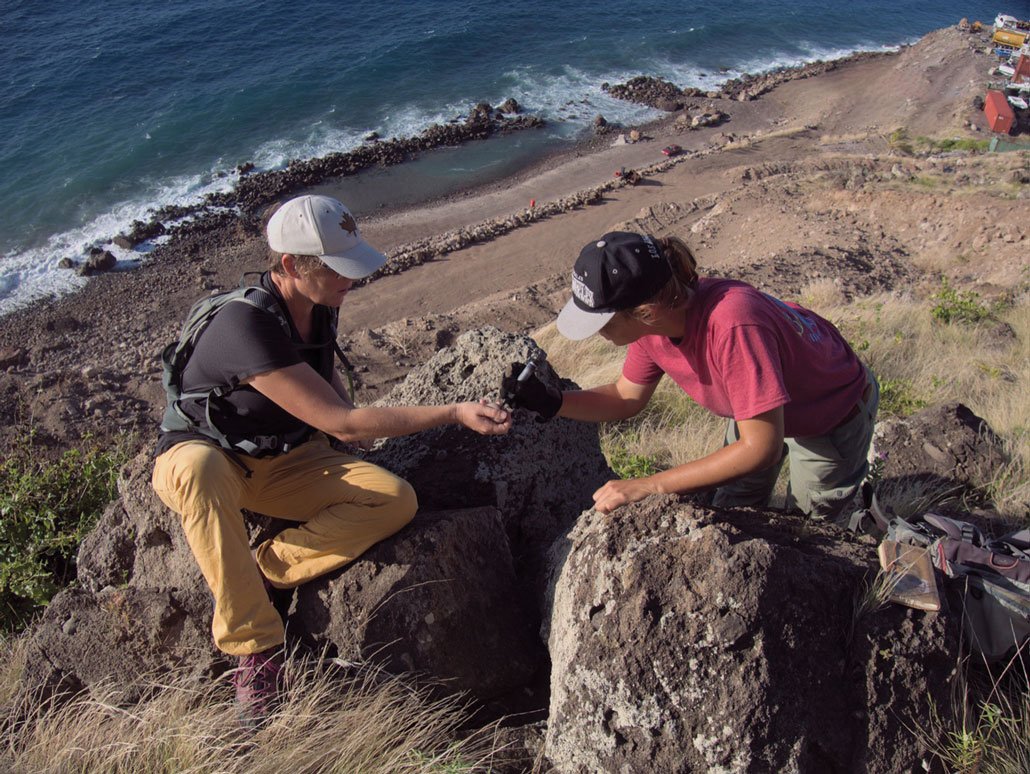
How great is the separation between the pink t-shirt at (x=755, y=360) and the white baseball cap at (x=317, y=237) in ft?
4.57

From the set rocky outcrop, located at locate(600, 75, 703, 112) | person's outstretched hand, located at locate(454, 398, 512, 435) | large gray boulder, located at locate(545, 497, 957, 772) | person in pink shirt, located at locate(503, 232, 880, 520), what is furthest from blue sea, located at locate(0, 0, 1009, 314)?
large gray boulder, located at locate(545, 497, 957, 772)

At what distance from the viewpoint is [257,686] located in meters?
3.17

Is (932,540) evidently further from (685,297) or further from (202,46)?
(202,46)

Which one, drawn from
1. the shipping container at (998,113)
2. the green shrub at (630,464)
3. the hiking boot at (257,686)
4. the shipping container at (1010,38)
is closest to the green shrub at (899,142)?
the shipping container at (998,113)

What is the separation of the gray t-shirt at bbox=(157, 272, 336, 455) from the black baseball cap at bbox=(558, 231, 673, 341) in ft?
4.38

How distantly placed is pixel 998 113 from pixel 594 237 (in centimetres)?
2015

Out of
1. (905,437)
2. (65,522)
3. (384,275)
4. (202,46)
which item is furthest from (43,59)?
(905,437)

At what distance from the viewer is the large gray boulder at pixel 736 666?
2.51m

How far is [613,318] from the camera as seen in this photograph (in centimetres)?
305

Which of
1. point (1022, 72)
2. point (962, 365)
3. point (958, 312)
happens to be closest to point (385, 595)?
point (962, 365)

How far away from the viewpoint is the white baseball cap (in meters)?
3.53

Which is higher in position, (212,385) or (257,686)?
(212,385)

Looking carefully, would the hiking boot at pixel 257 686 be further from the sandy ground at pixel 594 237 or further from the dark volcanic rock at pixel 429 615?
the sandy ground at pixel 594 237

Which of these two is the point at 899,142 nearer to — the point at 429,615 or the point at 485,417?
the point at 485,417
